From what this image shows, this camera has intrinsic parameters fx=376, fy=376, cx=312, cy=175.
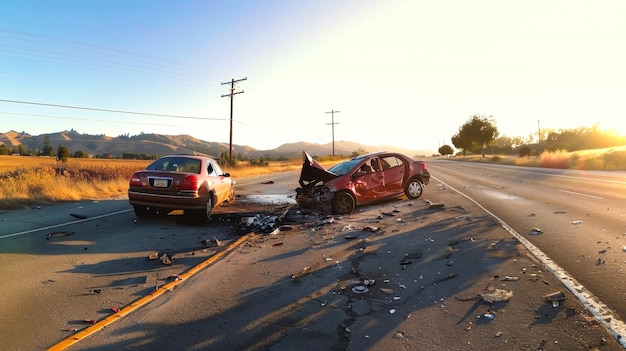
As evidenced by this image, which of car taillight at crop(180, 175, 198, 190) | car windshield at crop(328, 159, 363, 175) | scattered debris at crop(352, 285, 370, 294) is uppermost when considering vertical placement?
car windshield at crop(328, 159, 363, 175)

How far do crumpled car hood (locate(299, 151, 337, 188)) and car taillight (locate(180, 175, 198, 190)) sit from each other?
2.84 metres

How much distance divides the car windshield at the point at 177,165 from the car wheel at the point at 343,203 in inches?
144

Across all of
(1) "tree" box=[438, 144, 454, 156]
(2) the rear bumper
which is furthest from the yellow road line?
(1) "tree" box=[438, 144, 454, 156]

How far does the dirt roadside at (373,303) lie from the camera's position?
3.27 metres

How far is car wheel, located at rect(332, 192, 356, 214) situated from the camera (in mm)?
10164

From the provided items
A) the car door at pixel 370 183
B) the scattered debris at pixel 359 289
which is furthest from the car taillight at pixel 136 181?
the scattered debris at pixel 359 289

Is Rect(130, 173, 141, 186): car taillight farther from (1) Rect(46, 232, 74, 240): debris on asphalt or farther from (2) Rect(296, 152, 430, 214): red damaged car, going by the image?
(2) Rect(296, 152, 430, 214): red damaged car

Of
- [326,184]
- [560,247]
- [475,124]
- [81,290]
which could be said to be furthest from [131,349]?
[475,124]

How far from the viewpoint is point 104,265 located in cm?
559

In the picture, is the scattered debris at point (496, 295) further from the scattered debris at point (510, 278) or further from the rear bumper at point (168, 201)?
the rear bumper at point (168, 201)

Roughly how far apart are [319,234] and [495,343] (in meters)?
4.83

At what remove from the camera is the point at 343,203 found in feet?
33.6

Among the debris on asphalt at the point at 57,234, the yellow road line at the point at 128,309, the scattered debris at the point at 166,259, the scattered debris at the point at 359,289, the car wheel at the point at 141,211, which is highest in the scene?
the car wheel at the point at 141,211

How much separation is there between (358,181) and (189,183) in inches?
182
